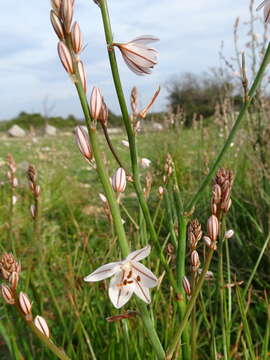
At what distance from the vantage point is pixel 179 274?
979 millimetres

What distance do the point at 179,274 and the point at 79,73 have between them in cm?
49

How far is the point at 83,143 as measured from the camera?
2.65 feet

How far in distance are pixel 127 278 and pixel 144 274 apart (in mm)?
38

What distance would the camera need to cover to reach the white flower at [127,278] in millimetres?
850

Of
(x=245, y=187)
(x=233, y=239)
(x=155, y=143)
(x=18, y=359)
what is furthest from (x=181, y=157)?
(x=18, y=359)

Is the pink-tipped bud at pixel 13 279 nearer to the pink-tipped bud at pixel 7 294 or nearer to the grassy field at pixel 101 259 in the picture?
the pink-tipped bud at pixel 7 294

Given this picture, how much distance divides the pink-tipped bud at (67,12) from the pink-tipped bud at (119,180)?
12.8 inches

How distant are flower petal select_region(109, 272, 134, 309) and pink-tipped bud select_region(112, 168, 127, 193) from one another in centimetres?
19

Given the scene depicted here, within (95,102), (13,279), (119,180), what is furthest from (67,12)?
(13,279)

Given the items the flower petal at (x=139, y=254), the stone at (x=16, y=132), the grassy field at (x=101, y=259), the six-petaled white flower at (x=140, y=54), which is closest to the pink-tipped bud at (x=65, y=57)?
the six-petaled white flower at (x=140, y=54)

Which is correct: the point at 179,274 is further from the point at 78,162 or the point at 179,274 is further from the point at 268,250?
the point at 78,162

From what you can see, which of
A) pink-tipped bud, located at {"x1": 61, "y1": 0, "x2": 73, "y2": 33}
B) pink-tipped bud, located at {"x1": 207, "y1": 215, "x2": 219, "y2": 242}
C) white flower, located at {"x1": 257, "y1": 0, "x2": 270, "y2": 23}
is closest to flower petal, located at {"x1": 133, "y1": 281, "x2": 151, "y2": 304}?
pink-tipped bud, located at {"x1": 207, "y1": 215, "x2": 219, "y2": 242}

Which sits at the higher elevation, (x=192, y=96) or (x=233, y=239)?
(x=192, y=96)

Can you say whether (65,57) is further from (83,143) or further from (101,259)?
(101,259)
